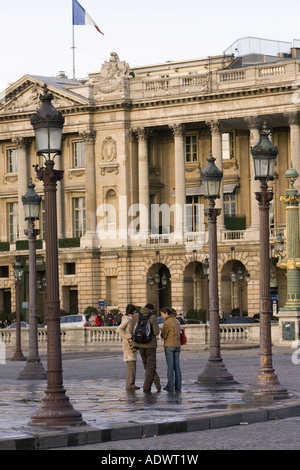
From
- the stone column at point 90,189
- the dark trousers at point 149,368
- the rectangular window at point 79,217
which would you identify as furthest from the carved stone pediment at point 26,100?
the dark trousers at point 149,368

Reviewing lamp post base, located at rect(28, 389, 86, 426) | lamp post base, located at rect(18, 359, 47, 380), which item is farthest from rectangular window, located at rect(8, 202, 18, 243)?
lamp post base, located at rect(28, 389, 86, 426)

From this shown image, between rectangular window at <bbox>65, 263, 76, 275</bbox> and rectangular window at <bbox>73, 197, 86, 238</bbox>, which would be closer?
rectangular window at <bbox>65, 263, 76, 275</bbox>

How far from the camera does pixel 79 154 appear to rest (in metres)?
103

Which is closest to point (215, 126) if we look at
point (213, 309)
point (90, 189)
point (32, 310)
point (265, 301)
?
point (90, 189)

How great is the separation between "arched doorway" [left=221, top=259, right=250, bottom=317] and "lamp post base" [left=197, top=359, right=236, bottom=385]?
60627 mm

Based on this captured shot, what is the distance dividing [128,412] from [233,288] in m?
71.6

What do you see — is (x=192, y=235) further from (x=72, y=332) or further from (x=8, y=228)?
(x=72, y=332)

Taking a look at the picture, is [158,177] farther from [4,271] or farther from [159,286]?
[4,271]

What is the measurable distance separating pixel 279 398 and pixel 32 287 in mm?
13603

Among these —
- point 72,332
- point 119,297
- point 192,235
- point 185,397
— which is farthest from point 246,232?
point 185,397

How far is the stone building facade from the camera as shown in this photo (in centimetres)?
9494

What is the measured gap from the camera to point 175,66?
106688mm

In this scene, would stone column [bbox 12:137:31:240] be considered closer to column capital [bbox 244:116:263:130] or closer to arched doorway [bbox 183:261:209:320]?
arched doorway [bbox 183:261:209:320]

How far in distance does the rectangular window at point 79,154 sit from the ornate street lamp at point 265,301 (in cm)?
7313
